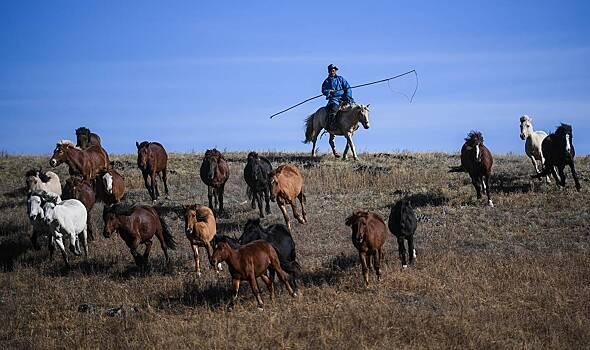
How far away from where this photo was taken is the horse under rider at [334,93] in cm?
2923

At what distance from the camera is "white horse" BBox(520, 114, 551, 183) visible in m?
23.2

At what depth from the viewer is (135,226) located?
14.6 m

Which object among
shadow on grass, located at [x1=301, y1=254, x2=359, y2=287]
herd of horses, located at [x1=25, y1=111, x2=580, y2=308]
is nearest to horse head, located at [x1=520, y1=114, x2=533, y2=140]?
herd of horses, located at [x1=25, y1=111, x2=580, y2=308]

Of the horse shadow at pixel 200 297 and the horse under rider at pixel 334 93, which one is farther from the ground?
the horse under rider at pixel 334 93

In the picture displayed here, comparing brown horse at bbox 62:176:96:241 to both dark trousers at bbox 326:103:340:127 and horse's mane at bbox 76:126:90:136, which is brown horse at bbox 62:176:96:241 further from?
dark trousers at bbox 326:103:340:127

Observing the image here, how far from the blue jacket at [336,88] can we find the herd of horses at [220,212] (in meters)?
8.10

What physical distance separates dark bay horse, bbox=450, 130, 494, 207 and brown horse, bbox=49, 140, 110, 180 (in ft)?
34.6

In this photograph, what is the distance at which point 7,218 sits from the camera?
2011 cm

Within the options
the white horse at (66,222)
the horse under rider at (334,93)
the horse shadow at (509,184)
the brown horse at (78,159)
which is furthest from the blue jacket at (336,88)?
the white horse at (66,222)

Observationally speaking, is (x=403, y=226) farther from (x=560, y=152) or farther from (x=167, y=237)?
(x=560, y=152)

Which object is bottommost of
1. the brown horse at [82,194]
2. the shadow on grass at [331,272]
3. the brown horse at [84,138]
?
the shadow on grass at [331,272]

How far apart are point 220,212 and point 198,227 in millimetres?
6639

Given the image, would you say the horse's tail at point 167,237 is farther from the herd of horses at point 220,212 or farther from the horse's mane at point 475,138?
the horse's mane at point 475,138

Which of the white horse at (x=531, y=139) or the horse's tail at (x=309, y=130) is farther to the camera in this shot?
the horse's tail at (x=309, y=130)
